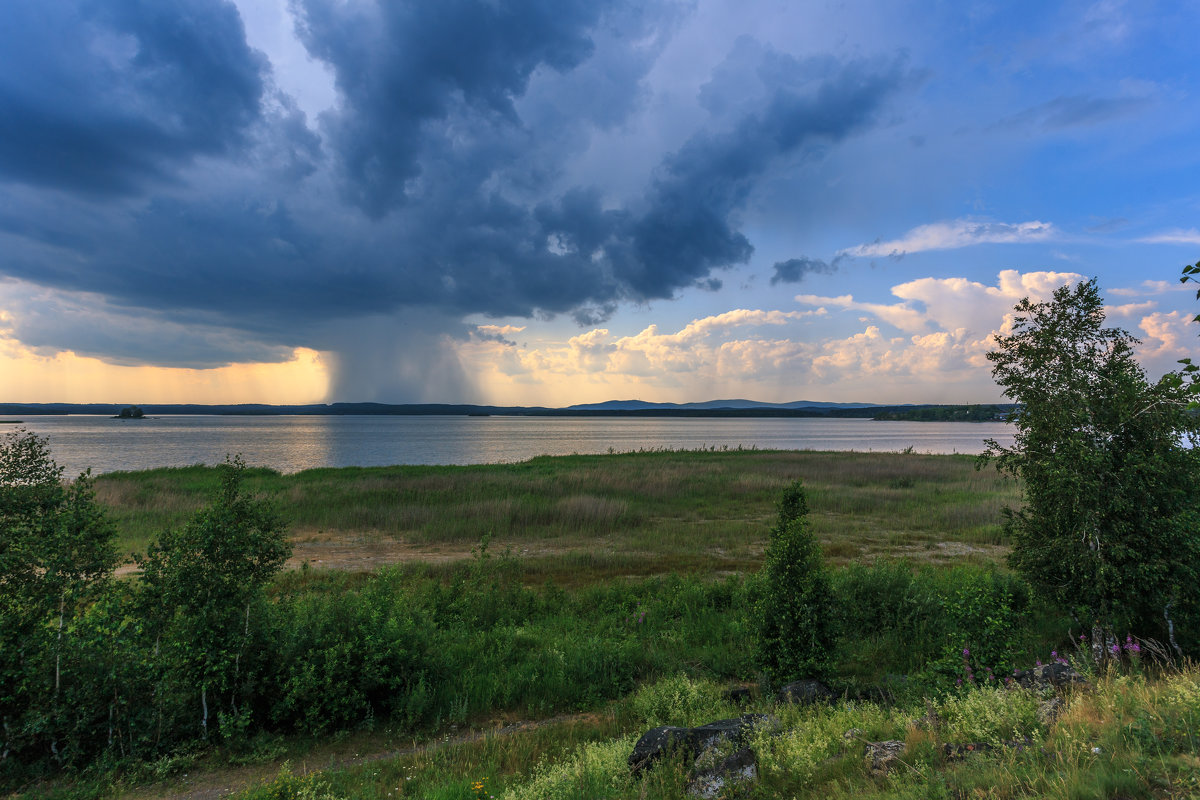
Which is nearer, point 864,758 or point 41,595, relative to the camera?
point 864,758

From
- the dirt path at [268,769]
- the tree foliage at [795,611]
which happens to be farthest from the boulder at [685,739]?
the tree foliage at [795,611]

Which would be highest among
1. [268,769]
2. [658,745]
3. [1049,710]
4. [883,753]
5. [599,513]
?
[1049,710]

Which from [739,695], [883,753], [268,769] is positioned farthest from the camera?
[739,695]

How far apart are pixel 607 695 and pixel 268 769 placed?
4452 mm

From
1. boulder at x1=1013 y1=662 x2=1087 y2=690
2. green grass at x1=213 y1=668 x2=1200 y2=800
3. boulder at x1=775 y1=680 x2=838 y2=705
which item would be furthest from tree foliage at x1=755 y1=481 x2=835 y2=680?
boulder at x1=1013 y1=662 x2=1087 y2=690

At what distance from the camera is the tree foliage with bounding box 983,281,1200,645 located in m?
6.74

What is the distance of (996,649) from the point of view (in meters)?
6.59

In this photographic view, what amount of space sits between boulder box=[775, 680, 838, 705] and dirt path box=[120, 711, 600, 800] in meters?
2.57

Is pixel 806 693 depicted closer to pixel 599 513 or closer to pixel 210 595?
pixel 210 595

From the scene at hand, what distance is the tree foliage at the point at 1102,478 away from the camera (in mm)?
6738

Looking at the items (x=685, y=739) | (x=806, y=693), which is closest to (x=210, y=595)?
(x=685, y=739)

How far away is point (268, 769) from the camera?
19.6ft

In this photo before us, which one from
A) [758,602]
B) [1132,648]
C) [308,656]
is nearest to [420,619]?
[308,656]

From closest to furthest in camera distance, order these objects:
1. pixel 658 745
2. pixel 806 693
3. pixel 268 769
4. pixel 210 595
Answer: pixel 658 745, pixel 268 769, pixel 210 595, pixel 806 693
